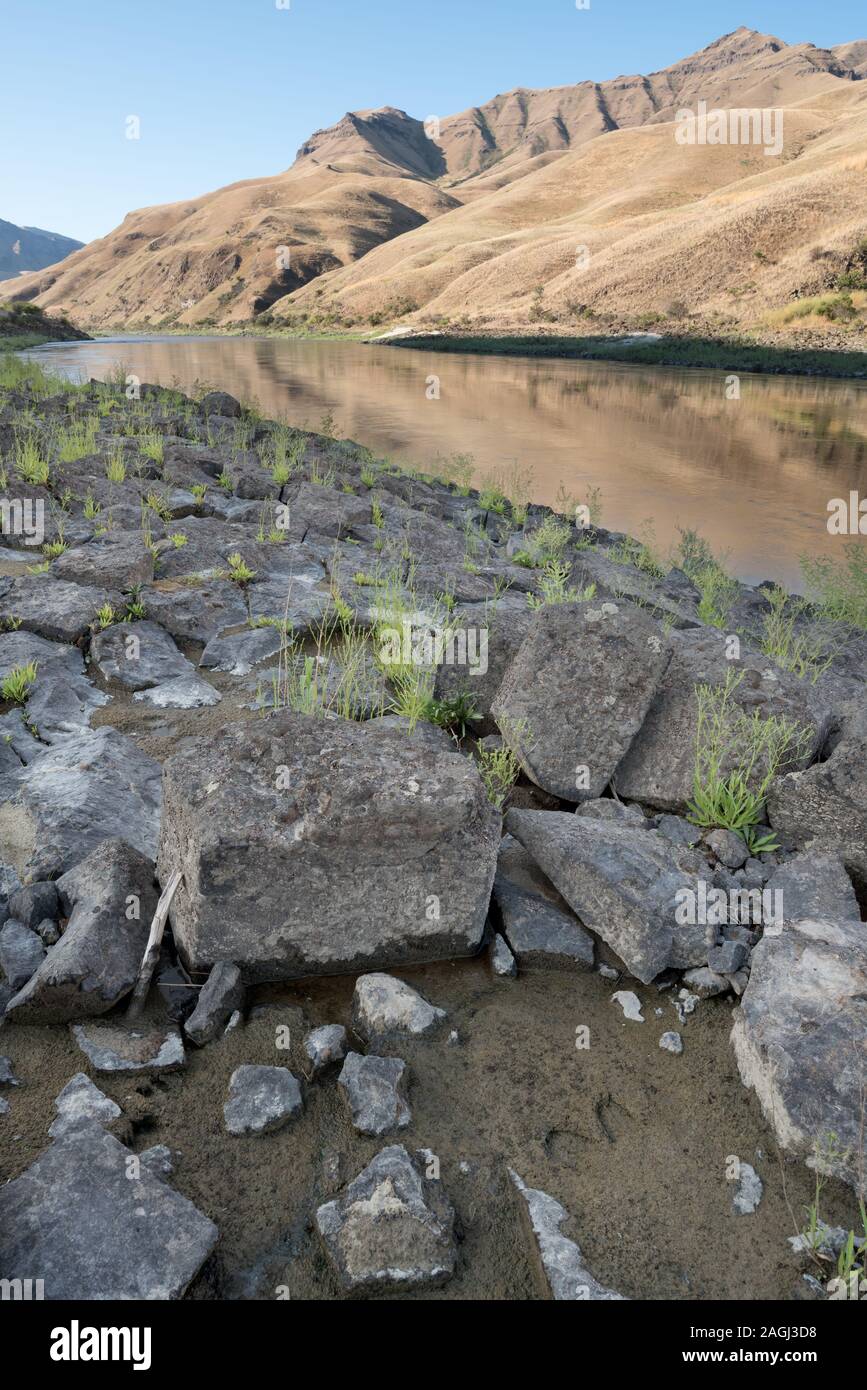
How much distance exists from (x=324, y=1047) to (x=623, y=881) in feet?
4.75

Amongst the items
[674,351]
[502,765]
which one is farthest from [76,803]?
[674,351]

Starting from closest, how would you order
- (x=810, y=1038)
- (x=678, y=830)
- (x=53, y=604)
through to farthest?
(x=810, y=1038), (x=678, y=830), (x=53, y=604)

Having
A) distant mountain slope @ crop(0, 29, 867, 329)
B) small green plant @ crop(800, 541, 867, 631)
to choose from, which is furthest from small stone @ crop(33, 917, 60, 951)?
distant mountain slope @ crop(0, 29, 867, 329)

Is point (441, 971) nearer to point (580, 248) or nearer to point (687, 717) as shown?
point (687, 717)

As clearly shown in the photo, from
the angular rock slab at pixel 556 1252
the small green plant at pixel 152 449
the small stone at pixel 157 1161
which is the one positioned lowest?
the angular rock slab at pixel 556 1252

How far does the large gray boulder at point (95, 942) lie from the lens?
296 cm

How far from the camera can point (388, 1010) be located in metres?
3.14

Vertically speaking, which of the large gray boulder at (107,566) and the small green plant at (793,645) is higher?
the large gray boulder at (107,566)

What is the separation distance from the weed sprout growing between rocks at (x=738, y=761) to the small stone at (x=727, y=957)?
87 centimetres

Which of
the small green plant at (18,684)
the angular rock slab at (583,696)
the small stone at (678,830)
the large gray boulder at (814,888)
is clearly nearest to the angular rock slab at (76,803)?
the small green plant at (18,684)

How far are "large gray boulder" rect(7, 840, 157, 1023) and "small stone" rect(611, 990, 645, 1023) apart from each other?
196cm

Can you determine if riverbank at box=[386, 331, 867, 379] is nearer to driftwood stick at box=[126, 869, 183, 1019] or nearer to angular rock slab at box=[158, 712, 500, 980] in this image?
angular rock slab at box=[158, 712, 500, 980]

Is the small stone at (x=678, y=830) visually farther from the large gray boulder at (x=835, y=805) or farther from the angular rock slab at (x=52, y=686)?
the angular rock slab at (x=52, y=686)
